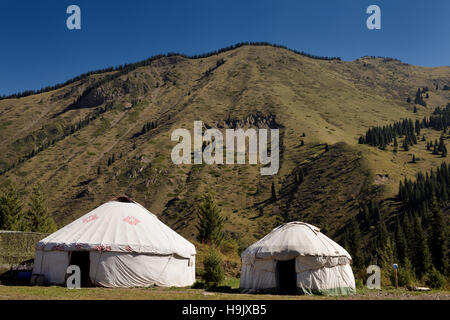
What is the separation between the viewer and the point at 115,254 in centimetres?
2053

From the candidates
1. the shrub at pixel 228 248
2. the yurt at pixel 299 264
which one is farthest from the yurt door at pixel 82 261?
the shrub at pixel 228 248

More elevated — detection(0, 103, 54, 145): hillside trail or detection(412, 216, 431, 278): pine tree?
detection(0, 103, 54, 145): hillside trail

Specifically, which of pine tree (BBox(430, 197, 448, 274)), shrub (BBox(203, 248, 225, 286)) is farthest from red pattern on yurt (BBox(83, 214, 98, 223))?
pine tree (BBox(430, 197, 448, 274))

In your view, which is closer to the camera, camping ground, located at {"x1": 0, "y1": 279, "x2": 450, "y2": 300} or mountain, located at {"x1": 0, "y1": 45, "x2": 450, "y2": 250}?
camping ground, located at {"x1": 0, "y1": 279, "x2": 450, "y2": 300}

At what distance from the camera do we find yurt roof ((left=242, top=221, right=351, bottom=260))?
18969 mm

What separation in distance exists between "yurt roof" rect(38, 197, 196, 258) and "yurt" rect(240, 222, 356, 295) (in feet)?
14.2

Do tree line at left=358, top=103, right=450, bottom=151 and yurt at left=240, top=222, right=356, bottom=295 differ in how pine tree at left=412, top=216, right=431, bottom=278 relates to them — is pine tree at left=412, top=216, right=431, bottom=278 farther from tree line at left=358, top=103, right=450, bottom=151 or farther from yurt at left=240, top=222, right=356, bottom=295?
tree line at left=358, top=103, right=450, bottom=151

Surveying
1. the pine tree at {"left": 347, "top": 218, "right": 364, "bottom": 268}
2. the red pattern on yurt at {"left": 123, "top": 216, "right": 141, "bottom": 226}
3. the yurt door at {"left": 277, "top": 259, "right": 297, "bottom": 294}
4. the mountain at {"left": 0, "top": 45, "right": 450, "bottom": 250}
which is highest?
the mountain at {"left": 0, "top": 45, "right": 450, "bottom": 250}

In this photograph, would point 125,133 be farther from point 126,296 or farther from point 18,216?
point 126,296

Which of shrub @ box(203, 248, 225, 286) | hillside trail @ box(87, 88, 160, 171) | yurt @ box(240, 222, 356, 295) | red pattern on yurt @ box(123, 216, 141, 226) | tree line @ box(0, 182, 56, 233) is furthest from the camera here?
hillside trail @ box(87, 88, 160, 171)

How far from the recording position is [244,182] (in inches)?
3907

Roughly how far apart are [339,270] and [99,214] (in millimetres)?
12878
